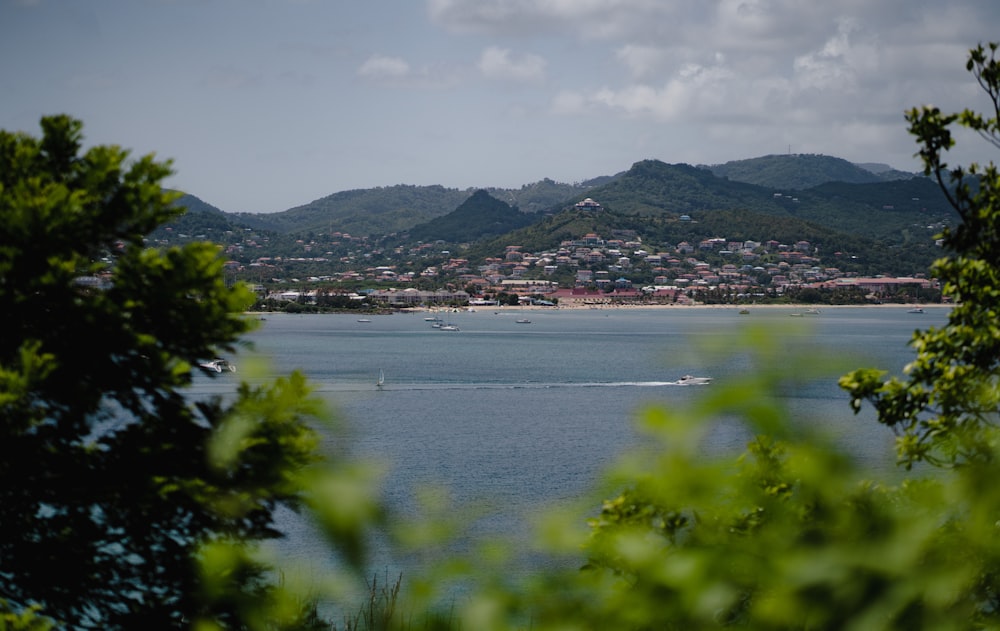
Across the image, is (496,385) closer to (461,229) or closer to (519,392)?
(519,392)

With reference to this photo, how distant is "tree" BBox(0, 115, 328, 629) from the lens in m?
3.67

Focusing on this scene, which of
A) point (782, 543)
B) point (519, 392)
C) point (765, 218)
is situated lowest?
point (519, 392)

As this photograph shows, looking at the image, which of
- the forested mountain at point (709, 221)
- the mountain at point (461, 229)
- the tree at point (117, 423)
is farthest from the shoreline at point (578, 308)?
the tree at point (117, 423)

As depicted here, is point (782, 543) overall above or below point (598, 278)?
below

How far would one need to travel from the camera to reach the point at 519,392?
49.1m

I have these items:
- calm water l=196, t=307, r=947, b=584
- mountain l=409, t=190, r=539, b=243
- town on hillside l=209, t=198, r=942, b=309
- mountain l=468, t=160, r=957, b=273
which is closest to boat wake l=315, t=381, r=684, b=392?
calm water l=196, t=307, r=947, b=584

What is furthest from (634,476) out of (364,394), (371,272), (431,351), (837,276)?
(371,272)

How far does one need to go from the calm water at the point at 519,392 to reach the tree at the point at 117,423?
43 cm

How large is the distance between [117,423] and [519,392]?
4494 cm

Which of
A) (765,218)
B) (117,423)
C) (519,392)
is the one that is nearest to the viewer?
(117,423)

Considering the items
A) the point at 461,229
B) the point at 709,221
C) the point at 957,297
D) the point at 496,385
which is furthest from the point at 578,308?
the point at 957,297

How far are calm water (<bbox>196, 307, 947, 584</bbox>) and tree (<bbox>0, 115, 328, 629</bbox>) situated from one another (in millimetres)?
434

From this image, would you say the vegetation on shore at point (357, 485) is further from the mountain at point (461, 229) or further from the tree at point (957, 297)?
the mountain at point (461, 229)

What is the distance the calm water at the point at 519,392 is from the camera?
996mm
